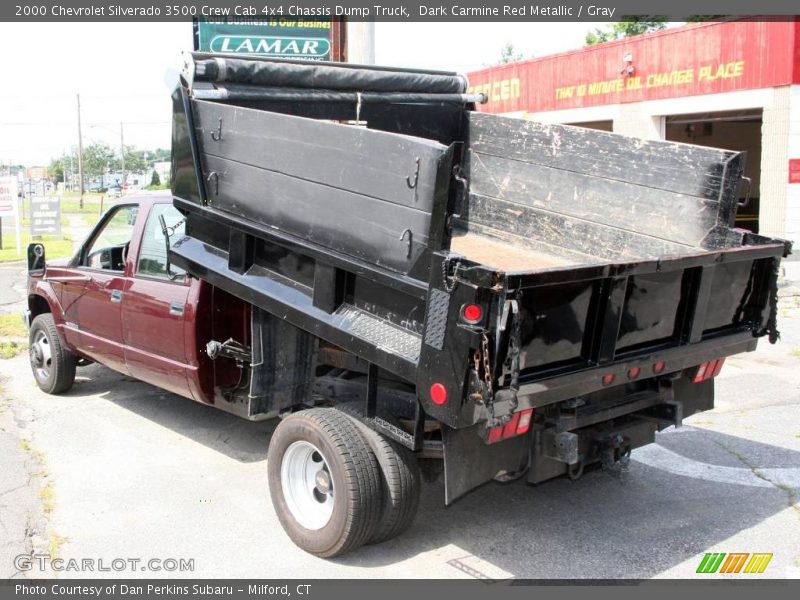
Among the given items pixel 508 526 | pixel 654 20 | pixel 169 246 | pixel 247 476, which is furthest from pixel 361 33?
pixel 654 20

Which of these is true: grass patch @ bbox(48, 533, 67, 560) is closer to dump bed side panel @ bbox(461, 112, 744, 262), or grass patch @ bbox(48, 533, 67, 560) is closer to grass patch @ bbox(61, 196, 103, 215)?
dump bed side panel @ bbox(461, 112, 744, 262)

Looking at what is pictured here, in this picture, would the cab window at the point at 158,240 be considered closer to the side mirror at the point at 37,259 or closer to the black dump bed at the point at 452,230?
the black dump bed at the point at 452,230

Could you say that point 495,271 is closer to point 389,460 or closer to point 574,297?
point 574,297

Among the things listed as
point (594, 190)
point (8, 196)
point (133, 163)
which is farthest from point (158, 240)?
point (133, 163)

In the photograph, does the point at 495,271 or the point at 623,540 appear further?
the point at 623,540

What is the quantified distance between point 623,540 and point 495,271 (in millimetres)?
2108

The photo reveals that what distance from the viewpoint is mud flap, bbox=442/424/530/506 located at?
12.6ft

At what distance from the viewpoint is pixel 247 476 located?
18.5ft

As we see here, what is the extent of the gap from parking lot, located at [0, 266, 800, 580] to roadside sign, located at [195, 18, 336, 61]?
5.06 meters

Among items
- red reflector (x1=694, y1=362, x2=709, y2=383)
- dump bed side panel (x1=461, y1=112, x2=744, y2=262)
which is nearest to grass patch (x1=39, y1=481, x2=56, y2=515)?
dump bed side panel (x1=461, y1=112, x2=744, y2=262)

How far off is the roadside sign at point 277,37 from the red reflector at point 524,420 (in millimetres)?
7252

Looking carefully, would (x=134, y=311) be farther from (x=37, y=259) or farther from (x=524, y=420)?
(x=524, y=420)

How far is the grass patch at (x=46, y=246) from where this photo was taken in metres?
19.5

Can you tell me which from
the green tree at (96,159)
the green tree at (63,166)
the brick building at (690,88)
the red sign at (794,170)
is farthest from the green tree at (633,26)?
the green tree at (63,166)
